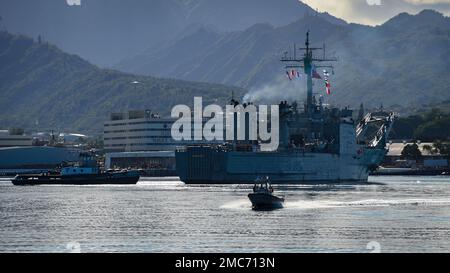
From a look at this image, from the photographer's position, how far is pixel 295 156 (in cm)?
17775

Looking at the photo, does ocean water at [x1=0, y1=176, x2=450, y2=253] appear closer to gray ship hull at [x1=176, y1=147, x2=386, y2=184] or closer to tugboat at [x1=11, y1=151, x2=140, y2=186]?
gray ship hull at [x1=176, y1=147, x2=386, y2=184]

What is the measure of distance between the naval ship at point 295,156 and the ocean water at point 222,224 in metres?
44.8

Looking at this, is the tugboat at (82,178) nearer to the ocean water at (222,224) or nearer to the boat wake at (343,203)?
the ocean water at (222,224)

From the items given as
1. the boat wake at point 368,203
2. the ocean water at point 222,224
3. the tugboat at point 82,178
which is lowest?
the ocean water at point 222,224

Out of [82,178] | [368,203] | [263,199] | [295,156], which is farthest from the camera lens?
[82,178]

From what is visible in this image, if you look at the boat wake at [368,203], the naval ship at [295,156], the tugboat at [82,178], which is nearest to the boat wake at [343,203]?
the boat wake at [368,203]

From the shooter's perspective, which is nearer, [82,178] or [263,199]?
[263,199]

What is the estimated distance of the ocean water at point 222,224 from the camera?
71375 mm

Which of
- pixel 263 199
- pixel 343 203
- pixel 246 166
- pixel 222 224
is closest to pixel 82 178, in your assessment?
pixel 246 166

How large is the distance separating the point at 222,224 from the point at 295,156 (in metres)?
92.4

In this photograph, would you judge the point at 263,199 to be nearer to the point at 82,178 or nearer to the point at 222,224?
the point at 222,224

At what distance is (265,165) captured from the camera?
17488 cm
